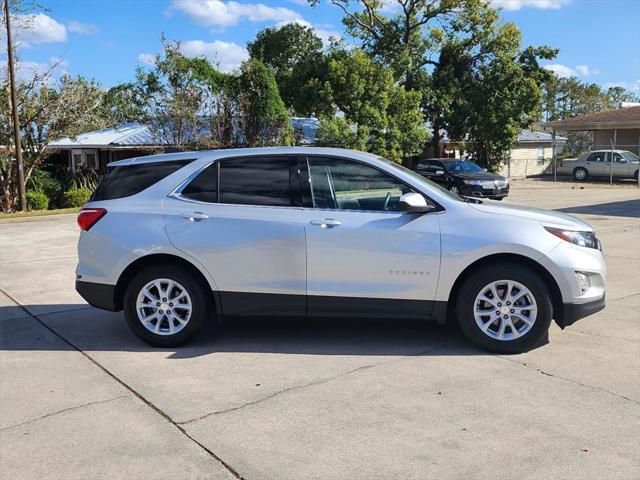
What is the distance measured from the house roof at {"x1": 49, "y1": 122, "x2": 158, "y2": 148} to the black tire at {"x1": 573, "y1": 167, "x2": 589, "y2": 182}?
22.7 m

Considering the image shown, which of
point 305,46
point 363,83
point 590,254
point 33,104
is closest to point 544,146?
point 305,46

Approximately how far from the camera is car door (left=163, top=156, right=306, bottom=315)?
203 inches

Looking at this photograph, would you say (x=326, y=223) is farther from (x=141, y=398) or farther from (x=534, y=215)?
(x=141, y=398)

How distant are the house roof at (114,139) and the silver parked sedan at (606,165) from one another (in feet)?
74.6

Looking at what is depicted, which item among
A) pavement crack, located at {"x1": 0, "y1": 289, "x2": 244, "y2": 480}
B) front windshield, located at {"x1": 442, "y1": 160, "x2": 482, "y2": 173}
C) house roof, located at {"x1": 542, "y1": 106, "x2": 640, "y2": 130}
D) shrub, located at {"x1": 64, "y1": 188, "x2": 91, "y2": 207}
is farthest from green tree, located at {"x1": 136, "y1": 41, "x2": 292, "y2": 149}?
house roof, located at {"x1": 542, "y1": 106, "x2": 640, "y2": 130}

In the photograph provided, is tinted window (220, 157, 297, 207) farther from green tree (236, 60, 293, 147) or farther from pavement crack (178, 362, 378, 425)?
green tree (236, 60, 293, 147)

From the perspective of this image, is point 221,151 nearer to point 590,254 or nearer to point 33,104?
point 590,254

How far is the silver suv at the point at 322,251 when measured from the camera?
16.5ft

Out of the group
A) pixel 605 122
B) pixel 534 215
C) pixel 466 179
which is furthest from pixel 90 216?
pixel 605 122

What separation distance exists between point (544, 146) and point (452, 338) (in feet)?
136

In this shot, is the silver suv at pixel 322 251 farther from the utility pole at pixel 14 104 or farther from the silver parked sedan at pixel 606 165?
the silver parked sedan at pixel 606 165

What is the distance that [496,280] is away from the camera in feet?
16.5

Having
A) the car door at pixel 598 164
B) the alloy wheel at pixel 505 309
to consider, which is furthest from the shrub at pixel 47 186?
the car door at pixel 598 164

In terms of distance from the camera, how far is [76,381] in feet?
15.1
